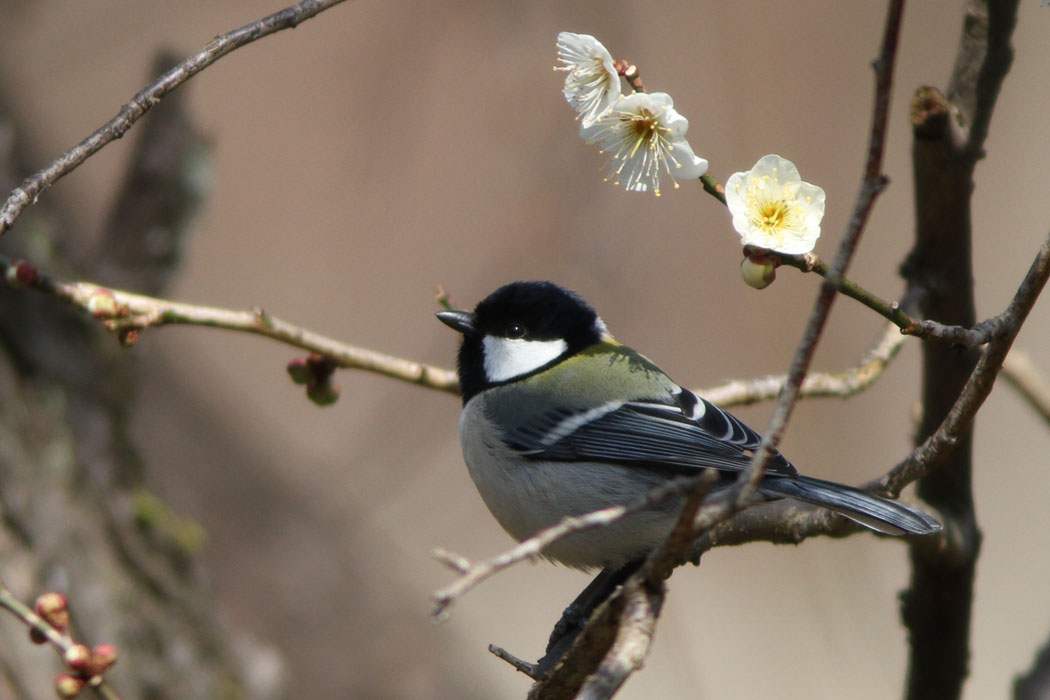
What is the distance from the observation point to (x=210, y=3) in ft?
17.3

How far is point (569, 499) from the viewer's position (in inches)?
83.7

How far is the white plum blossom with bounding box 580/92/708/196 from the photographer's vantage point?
1.35m

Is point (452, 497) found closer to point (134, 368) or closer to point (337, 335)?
point (337, 335)

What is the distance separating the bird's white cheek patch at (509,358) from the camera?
2.50 m

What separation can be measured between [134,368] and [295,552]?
1.72 metres

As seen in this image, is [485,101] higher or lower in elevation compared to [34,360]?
higher

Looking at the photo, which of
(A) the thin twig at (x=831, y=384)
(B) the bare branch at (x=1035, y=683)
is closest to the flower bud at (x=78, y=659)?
(A) the thin twig at (x=831, y=384)

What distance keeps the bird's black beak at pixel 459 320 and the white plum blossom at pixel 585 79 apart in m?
1.05

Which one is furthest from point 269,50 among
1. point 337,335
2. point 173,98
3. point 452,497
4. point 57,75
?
point 173,98

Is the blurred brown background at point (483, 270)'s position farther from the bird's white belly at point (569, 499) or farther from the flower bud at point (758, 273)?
the flower bud at point (758, 273)

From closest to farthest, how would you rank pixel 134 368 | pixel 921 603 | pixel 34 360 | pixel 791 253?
1. pixel 791 253
2. pixel 921 603
3. pixel 34 360
4. pixel 134 368

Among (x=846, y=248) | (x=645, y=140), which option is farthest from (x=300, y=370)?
(x=846, y=248)

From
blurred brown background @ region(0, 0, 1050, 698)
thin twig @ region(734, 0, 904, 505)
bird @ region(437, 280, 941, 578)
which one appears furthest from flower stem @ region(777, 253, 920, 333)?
blurred brown background @ region(0, 0, 1050, 698)

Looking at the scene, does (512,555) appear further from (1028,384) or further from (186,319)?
(1028,384)
